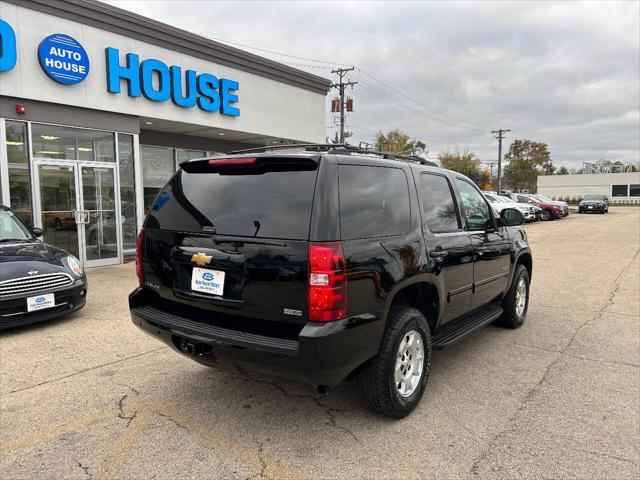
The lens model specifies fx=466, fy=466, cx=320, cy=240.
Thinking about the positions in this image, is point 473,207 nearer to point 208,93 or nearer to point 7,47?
point 7,47

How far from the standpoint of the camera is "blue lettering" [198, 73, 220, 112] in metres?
12.2

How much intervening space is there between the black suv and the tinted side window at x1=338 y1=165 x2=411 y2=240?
0.01m

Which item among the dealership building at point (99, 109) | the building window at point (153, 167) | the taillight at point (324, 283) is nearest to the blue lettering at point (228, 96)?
the dealership building at point (99, 109)

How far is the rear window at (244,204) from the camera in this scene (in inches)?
113

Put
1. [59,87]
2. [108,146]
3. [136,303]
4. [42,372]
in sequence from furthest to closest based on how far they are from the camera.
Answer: [108,146]
[59,87]
[42,372]
[136,303]

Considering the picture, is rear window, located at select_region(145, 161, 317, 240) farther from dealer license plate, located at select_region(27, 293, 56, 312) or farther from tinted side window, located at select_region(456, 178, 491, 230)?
dealer license plate, located at select_region(27, 293, 56, 312)

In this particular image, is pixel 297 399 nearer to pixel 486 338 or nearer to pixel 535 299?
pixel 486 338

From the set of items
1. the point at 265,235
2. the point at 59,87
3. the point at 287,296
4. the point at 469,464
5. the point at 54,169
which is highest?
the point at 59,87

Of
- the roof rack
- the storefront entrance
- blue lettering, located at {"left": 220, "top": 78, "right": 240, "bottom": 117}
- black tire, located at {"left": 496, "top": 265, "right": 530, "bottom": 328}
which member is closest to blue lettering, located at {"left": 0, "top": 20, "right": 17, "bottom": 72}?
the storefront entrance

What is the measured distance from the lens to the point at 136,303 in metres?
3.66

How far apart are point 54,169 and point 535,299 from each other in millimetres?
9584

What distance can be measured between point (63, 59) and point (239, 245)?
28.8 feet

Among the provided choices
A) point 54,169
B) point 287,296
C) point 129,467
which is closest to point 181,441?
point 129,467

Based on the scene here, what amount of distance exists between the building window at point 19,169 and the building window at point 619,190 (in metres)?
82.5
